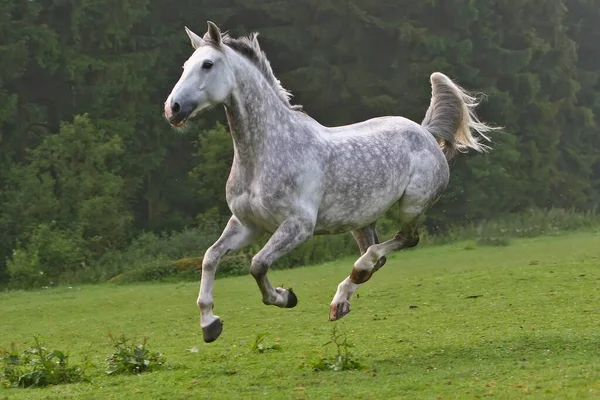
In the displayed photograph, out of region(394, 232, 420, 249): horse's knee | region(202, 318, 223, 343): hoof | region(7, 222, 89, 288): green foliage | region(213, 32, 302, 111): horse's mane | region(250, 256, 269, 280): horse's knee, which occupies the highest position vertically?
region(213, 32, 302, 111): horse's mane

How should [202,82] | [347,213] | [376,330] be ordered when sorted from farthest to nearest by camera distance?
[376,330]
[347,213]
[202,82]

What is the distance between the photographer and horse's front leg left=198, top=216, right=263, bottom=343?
8070 mm

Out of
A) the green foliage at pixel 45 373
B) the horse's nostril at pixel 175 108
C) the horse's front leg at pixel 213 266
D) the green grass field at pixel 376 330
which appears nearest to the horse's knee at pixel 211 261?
the horse's front leg at pixel 213 266

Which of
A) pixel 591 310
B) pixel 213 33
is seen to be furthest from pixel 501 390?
pixel 591 310

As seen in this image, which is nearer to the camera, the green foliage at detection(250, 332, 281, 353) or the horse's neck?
the horse's neck

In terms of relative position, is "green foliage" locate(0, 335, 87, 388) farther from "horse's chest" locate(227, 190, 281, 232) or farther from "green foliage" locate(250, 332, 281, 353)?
"horse's chest" locate(227, 190, 281, 232)

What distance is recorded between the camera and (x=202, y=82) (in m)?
7.79

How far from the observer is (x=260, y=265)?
313 inches

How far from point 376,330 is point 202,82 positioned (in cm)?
513

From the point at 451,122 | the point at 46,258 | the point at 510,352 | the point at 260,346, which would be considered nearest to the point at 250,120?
the point at 451,122

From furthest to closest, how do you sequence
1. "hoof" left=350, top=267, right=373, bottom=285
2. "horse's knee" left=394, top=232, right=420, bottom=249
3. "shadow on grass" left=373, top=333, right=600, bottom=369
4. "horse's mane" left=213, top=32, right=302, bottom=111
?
"horse's knee" left=394, top=232, right=420, bottom=249 → "shadow on grass" left=373, top=333, right=600, bottom=369 → "hoof" left=350, top=267, right=373, bottom=285 → "horse's mane" left=213, top=32, right=302, bottom=111

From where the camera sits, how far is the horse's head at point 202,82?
7.62m

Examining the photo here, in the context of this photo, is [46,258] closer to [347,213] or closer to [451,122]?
[451,122]

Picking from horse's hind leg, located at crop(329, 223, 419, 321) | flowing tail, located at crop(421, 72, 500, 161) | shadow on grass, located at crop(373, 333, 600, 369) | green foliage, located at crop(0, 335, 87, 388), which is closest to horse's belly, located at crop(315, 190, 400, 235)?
horse's hind leg, located at crop(329, 223, 419, 321)
